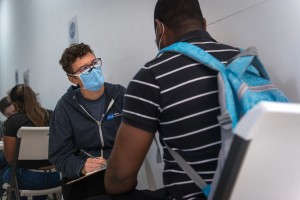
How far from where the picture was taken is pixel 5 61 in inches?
264

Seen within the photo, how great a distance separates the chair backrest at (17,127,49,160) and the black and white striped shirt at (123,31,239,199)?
149 centimetres

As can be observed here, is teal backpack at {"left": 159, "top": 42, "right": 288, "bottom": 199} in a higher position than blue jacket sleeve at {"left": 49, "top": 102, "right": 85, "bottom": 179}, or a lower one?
higher

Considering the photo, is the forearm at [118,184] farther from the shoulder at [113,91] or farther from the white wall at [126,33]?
the shoulder at [113,91]

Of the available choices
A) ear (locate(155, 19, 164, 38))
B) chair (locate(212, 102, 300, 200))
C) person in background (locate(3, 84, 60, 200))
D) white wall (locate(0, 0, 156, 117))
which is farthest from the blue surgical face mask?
chair (locate(212, 102, 300, 200))

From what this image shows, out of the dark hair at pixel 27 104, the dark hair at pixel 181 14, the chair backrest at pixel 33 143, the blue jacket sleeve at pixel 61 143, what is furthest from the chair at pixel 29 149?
the dark hair at pixel 181 14

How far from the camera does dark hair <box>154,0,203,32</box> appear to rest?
1060 mm

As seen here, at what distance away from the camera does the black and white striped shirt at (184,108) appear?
90 cm

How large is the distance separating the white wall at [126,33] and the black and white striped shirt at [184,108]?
1.43 feet

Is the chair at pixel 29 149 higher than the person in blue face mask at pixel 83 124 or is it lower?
lower

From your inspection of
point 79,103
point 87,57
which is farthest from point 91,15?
point 79,103

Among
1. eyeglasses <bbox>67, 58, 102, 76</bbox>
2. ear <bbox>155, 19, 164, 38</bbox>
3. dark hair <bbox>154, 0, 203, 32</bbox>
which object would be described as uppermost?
dark hair <bbox>154, 0, 203, 32</bbox>

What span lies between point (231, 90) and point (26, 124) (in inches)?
82.8

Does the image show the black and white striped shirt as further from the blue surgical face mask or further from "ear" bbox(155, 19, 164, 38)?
the blue surgical face mask

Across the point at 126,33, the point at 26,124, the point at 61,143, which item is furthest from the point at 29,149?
the point at 126,33
